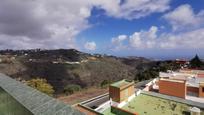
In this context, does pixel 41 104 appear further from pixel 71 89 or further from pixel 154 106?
pixel 71 89

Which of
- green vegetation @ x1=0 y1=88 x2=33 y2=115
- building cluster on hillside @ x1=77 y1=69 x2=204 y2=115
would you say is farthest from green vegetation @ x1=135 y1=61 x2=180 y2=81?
green vegetation @ x1=0 y1=88 x2=33 y2=115

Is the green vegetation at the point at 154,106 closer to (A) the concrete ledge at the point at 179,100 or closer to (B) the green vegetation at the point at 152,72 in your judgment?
(A) the concrete ledge at the point at 179,100

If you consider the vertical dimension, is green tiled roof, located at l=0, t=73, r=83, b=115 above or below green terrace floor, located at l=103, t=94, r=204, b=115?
above

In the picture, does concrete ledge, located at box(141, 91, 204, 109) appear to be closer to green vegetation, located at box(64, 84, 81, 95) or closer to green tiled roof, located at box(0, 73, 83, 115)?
green vegetation, located at box(64, 84, 81, 95)

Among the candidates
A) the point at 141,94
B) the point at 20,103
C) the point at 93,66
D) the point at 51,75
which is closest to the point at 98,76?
the point at 93,66

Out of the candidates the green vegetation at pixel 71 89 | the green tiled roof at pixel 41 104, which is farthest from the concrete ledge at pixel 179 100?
the green tiled roof at pixel 41 104

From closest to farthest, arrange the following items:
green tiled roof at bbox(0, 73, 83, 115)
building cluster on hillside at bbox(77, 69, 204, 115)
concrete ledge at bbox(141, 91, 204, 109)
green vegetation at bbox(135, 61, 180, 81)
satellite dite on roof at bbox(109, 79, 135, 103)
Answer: green tiled roof at bbox(0, 73, 83, 115) → building cluster on hillside at bbox(77, 69, 204, 115) → concrete ledge at bbox(141, 91, 204, 109) → satellite dite on roof at bbox(109, 79, 135, 103) → green vegetation at bbox(135, 61, 180, 81)

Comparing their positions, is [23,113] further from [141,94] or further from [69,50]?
[69,50]

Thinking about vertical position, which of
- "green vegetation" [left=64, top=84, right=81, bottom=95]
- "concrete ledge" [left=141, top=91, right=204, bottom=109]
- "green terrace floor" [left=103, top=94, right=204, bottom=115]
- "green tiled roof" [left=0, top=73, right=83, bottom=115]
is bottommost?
"green vegetation" [left=64, top=84, right=81, bottom=95]
